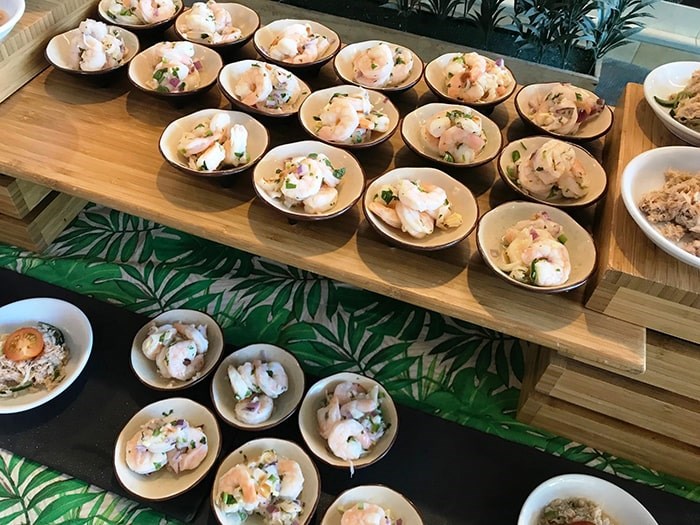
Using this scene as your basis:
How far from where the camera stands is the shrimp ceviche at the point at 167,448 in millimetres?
1447

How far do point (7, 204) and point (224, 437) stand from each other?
3.05 ft

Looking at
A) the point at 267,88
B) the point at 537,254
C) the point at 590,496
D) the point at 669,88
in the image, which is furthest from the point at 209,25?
the point at 590,496

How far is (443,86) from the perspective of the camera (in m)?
1.68

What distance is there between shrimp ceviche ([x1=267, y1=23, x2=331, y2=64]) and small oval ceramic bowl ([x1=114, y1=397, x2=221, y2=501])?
0.94 m

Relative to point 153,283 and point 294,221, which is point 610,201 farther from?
point 153,283

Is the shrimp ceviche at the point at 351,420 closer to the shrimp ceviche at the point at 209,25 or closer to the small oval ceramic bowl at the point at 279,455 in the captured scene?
the small oval ceramic bowl at the point at 279,455

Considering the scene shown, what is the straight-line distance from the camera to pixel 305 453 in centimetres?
146

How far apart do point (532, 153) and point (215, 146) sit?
0.73 m

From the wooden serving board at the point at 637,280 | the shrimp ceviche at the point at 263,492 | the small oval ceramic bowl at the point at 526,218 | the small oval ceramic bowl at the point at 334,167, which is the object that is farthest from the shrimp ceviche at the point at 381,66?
A: the shrimp ceviche at the point at 263,492

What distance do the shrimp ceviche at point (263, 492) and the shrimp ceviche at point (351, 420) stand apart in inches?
4.5

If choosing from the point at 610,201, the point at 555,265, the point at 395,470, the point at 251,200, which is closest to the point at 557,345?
the point at 555,265

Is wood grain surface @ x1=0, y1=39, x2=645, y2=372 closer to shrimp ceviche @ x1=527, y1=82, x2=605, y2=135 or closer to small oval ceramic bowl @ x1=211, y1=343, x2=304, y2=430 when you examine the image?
shrimp ceviche @ x1=527, y1=82, x2=605, y2=135

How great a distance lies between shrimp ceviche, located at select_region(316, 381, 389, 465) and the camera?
1.45 meters

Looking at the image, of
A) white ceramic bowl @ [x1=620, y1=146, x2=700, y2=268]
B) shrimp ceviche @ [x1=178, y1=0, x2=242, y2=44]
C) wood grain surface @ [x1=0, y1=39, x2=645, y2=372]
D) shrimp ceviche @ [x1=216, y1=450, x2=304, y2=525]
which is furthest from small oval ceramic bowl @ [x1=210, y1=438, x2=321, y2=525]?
shrimp ceviche @ [x1=178, y1=0, x2=242, y2=44]
